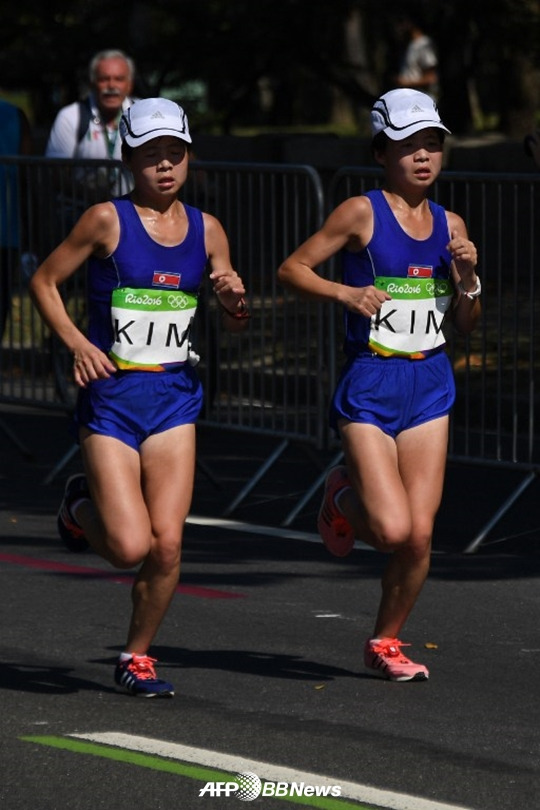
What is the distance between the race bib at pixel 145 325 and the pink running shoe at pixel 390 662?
1.17 meters

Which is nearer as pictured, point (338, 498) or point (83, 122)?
point (338, 498)

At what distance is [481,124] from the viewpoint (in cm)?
4056

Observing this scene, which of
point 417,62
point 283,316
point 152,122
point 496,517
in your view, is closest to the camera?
point 152,122

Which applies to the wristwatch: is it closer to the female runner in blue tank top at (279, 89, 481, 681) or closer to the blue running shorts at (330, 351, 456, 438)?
the female runner in blue tank top at (279, 89, 481, 681)

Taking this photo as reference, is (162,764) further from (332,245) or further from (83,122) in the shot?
(83,122)

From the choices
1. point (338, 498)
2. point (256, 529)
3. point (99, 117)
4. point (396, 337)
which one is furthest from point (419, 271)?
point (99, 117)

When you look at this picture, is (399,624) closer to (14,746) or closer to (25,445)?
(14,746)

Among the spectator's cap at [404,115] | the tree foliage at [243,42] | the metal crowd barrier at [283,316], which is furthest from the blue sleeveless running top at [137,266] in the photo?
the tree foliage at [243,42]

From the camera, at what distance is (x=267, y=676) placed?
22.6ft

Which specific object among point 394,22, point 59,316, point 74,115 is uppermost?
point 394,22

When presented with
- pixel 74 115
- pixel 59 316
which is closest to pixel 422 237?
pixel 59 316

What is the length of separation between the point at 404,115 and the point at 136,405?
1263 mm

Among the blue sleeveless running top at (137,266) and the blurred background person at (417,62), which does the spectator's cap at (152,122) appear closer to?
the blue sleeveless running top at (137,266)

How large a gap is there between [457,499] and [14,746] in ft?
15.8
